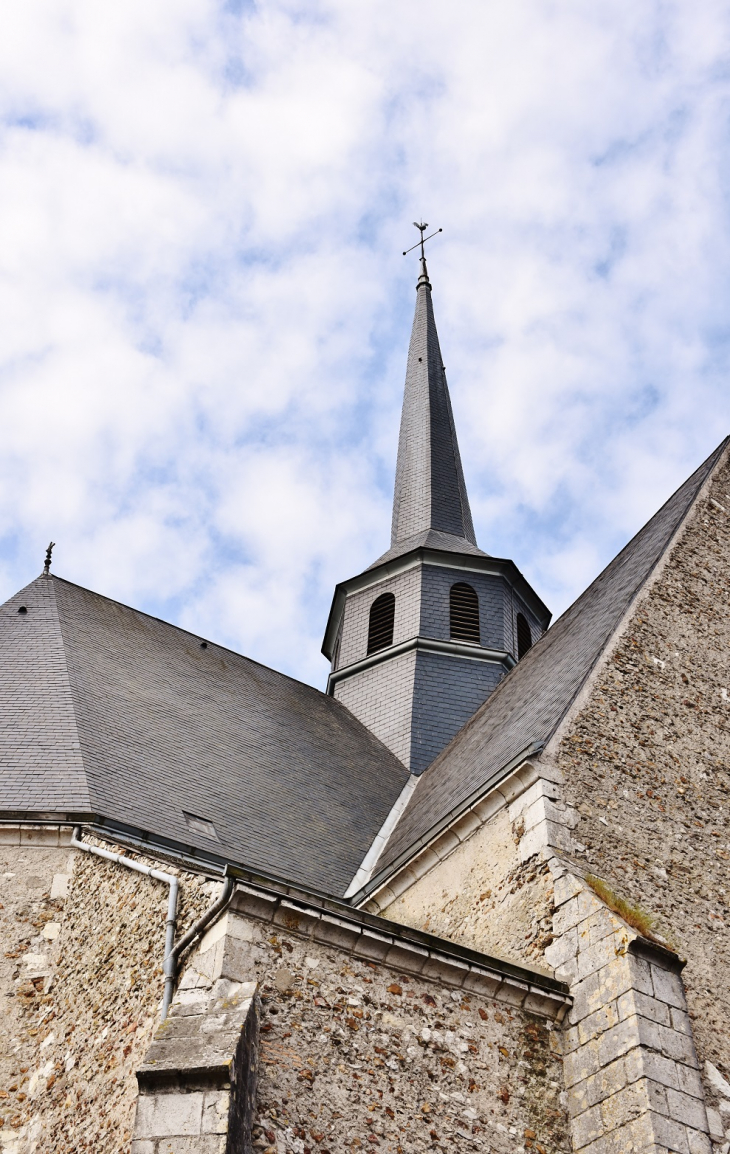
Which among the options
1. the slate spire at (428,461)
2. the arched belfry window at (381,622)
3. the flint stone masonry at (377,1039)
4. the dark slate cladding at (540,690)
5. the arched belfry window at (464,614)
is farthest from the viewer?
the slate spire at (428,461)

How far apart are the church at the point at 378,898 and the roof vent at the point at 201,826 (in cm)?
6

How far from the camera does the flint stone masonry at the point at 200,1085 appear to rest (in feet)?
15.0

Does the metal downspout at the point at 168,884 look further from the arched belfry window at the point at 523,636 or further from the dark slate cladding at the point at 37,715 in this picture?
the arched belfry window at the point at 523,636

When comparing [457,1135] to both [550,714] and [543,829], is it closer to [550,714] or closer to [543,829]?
[543,829]

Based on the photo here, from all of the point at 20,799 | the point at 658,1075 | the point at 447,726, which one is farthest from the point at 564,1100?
the point at 447,726

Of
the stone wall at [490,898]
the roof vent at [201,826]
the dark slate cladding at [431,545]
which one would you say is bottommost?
the stone wall at [490,898]

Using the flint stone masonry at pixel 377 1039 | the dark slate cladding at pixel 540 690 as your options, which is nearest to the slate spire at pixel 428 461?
the dark slate cladding at pixel 540 690

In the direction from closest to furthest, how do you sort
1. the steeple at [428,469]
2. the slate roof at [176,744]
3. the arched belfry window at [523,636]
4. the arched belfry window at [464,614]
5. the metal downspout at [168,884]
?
the metal downspout at [168,884] < the slate roof at [176,744] < the arched belfry window at [464,614] < the arched belfry window at [523,636] < the steeple at [428,469]

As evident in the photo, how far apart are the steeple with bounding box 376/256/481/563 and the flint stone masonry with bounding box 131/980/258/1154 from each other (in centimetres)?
1020

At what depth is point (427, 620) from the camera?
14016mm

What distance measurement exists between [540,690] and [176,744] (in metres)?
3.07

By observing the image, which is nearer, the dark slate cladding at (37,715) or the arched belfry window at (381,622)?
the dark slate cladding at (37,715)

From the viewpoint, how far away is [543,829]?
6.96m

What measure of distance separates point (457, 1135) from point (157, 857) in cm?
237
